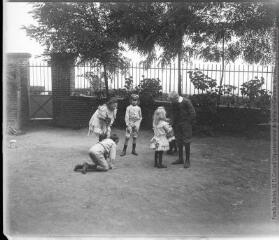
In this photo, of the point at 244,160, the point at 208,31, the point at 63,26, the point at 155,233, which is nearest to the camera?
the point at 155,233

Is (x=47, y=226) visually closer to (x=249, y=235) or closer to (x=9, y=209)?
(x=9, y=209)

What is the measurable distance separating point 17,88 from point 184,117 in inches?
233

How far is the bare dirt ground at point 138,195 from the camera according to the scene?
5207mm

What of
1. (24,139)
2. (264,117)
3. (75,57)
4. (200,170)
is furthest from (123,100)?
(200,170)

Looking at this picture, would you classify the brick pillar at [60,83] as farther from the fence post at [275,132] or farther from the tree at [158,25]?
the fence post at [275,132]

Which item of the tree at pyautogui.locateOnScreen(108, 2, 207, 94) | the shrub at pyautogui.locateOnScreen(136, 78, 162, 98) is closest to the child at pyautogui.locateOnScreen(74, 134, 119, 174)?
the tree at pyautogui.locateOnScreen(108, 2, 207, 94)

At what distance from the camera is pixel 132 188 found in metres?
6.52

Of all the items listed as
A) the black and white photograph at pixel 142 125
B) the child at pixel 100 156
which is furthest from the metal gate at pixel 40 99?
the child at pixel 100 156

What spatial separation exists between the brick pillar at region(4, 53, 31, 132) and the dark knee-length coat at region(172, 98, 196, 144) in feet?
17.9

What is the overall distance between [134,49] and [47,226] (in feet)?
21.1

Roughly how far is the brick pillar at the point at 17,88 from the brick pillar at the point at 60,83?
892 mm

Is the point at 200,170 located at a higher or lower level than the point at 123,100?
lower

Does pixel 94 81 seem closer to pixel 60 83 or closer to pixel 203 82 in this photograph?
pixel 60 83

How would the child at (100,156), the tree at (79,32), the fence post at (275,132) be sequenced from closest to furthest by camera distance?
the fence post at (275,132) < the child at (100,156) < the tree at (79,32)
